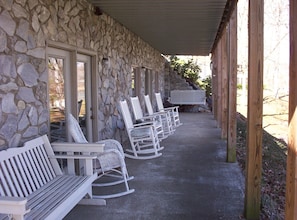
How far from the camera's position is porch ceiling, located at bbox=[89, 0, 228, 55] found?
187 inches

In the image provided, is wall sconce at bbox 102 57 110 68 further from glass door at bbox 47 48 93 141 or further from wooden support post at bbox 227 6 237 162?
wooden support post at bbox 227 6 237 162

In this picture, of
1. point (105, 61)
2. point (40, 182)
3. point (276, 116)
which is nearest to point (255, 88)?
point (40, 182)

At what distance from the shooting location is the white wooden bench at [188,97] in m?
12.8

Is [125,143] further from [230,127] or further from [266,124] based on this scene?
[266,124]

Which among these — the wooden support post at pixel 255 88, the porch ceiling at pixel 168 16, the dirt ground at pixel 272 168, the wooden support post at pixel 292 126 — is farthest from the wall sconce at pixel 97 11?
the wooden support post at pixel 292 126

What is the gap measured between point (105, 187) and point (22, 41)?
186cm

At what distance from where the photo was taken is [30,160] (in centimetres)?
286

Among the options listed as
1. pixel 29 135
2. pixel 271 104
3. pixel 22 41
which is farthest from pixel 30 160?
pixel 271 104

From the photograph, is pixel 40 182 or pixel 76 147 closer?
pixel 40 182

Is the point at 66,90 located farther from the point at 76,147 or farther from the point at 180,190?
the point at 180,190

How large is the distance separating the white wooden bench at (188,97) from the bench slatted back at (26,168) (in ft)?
32.9

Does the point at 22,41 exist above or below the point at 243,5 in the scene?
below

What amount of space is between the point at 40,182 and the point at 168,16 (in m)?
3.75

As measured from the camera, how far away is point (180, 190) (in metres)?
3.71
